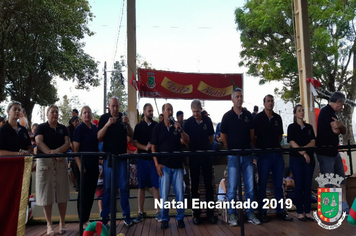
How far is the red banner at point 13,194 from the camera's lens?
10.9 ft

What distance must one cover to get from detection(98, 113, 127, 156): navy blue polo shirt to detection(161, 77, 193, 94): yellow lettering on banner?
336 cm

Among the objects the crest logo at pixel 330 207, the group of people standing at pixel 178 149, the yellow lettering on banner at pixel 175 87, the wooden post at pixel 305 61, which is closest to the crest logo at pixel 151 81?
the yellow lettering on banner at pixel 175 87

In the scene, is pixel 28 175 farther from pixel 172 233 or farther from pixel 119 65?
pixel 119 65

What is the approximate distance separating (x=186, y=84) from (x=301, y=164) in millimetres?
4234

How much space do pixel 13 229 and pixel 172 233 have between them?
1.92 m

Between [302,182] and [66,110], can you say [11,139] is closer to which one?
[302,182]

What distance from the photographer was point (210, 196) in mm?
4562

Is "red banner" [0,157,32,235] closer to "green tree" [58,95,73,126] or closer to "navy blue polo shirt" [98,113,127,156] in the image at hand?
"navy blue polo shirt" [98,113,127,156]

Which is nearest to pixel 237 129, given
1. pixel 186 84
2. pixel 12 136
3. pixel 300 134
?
pixel 300 134

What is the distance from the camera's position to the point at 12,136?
4.21m

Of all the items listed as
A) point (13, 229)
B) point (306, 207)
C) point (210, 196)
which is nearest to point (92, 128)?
point (13, 229)

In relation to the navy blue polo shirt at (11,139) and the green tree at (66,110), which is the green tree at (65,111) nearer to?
the green tree at (66,110)

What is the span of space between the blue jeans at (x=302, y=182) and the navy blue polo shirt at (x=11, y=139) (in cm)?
406

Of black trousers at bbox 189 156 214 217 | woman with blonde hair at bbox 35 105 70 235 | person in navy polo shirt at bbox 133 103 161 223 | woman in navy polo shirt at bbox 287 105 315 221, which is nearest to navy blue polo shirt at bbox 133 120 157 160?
person in navy polo shirt at bbox 133 103 161 223
